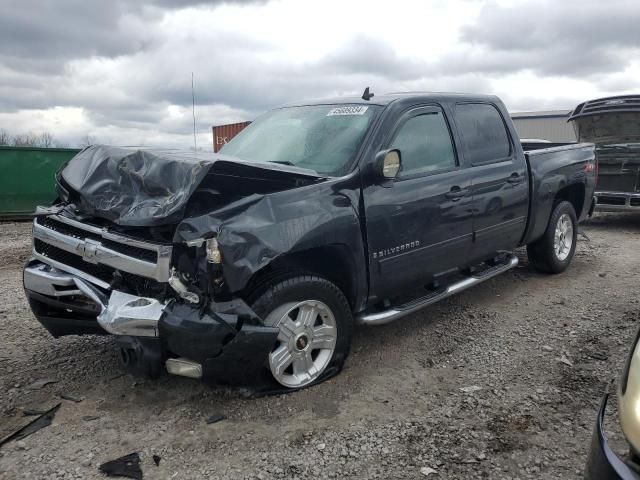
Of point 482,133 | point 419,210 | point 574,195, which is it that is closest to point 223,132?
point 574,195

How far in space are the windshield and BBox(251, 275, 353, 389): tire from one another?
2.86ft

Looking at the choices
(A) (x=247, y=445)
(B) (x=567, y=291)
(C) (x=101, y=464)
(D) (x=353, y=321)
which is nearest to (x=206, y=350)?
(A) (x=247, y=445)

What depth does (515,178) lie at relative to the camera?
5125 mm

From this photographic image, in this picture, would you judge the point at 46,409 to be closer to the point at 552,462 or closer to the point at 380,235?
the point at 380,235

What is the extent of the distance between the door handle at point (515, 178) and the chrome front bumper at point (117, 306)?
11.2ft

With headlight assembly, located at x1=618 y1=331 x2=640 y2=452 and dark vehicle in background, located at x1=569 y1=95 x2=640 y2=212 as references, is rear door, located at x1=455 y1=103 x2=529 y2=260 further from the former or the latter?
dark vehicle in background, located at x1=569 y1=95 x2=640 y2=212

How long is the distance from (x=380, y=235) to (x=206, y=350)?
1.45m

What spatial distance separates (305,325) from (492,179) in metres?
2.37

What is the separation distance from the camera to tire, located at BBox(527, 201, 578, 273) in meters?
5.95

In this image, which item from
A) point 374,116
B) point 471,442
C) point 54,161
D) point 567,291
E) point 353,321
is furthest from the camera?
point 54,161

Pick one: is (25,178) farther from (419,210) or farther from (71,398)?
(419,210)

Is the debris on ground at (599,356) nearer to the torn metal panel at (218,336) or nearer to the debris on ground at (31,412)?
the torn metal panel at (218,336)

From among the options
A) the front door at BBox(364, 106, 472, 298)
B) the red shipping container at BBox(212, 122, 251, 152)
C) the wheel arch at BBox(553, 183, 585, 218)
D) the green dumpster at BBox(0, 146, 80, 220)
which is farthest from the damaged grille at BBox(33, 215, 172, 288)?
the red shipping container at BBox(212, 122, 251, 152)

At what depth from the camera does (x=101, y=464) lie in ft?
9.21
